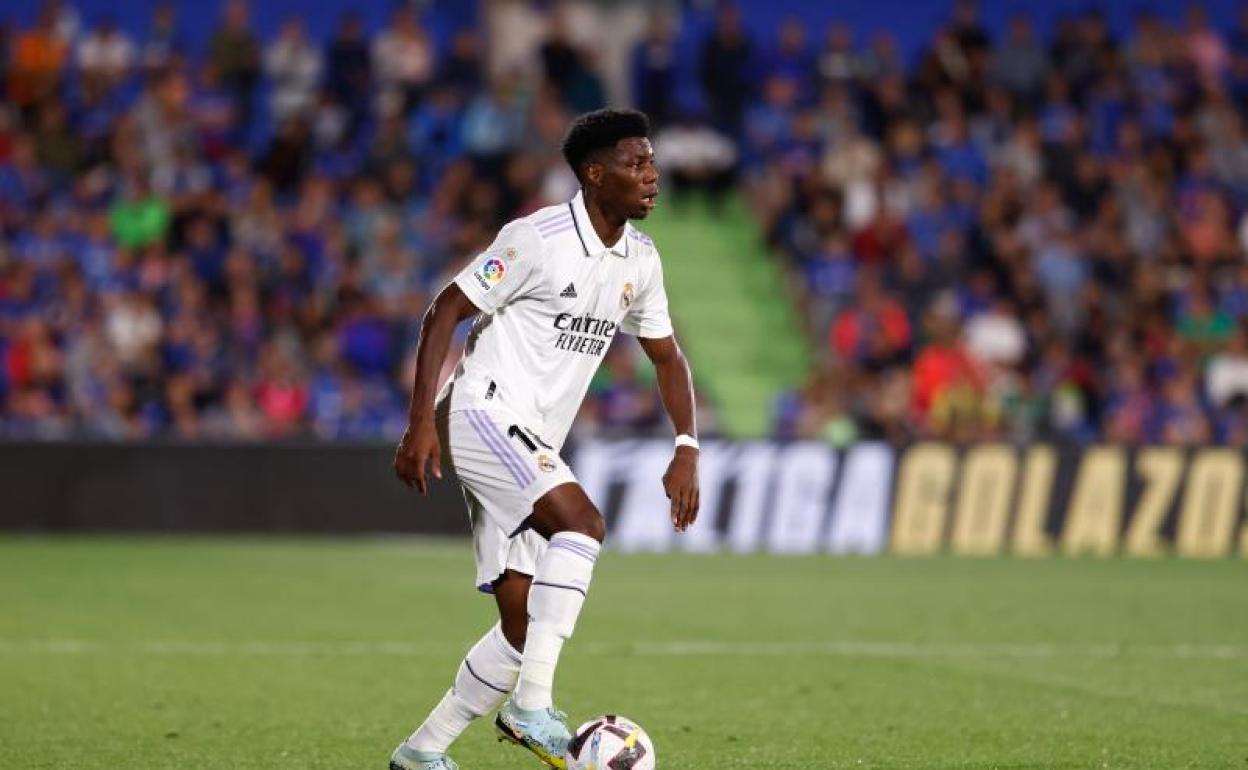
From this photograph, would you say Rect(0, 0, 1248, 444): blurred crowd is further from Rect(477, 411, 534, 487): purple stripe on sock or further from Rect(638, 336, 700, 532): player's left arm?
Rect(477, 411, 534, 487): purple stripe on sock

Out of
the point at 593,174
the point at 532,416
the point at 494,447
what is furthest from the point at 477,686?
the point at 593,174

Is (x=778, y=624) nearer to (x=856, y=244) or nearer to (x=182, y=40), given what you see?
(x=856, y=244)

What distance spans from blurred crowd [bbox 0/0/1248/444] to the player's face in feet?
43.3

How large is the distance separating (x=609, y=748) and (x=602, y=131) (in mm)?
2092

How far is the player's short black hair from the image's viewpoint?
277 inches

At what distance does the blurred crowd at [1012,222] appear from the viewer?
845 inches

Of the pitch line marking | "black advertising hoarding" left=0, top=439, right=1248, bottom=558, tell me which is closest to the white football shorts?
the pitch line marking

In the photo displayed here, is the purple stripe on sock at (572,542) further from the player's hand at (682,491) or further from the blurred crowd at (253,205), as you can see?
the blurred crowd at (253,205)

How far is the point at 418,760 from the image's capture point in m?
6.91

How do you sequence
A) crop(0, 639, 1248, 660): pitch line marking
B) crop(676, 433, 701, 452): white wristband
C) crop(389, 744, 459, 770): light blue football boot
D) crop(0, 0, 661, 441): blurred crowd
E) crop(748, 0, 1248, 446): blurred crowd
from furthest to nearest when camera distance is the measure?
crop(748, 0, 1248, 446): blurred crowd, crop(0, 0, 661, 441): blurred crowd, crop(0, 639, 1248, 660): pitch line marking, crop(676, 433, 701, 452): white wristband, crop(389, 744, 459, 770): light blue football boot

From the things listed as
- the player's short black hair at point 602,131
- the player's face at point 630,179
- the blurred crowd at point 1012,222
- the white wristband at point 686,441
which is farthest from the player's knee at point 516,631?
the blurred crowd at point 1012,222

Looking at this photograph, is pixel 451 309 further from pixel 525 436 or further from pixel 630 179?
pixel 630 179

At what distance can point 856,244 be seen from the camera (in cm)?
2389

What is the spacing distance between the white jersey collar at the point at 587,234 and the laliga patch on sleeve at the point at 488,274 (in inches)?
13.5
